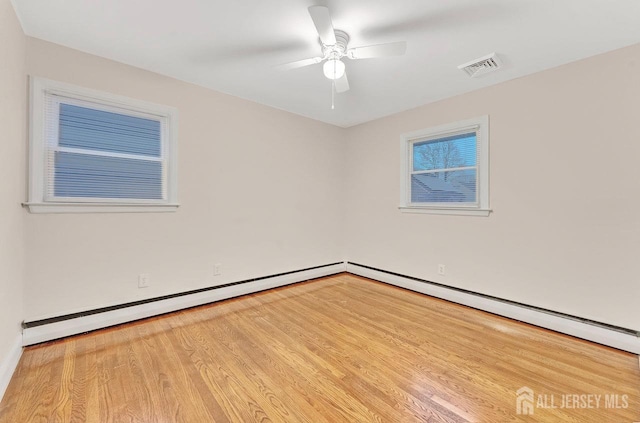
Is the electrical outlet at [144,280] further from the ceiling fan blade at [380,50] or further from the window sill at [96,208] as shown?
the ceiling fan blade at [380,50]

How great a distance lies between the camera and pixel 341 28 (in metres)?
2.04

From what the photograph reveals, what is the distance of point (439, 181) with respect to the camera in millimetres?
3574

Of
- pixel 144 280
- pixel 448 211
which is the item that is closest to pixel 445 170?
pixel 448 211

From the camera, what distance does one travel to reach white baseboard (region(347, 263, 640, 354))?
2.21 m

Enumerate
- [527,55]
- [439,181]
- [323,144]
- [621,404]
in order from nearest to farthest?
1. [621,404]
2. [527,55]
3. [439,181]
4. [323,144]

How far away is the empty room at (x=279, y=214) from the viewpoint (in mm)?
1729

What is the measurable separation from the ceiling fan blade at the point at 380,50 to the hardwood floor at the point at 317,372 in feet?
7.30

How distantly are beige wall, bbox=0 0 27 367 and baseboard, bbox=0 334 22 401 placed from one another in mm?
37

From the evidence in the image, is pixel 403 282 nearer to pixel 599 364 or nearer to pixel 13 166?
pixel 599 364

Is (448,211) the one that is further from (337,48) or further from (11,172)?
(11,172)

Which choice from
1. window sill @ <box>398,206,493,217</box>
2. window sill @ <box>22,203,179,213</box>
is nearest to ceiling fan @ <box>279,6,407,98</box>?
window sill @ <box>22,203,179,213</box>

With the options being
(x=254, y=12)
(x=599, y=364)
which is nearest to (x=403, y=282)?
(x=599, y=364)

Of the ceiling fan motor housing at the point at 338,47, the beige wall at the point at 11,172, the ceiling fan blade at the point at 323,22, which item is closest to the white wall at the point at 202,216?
the beige wall at the point at 11,172

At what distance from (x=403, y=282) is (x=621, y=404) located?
2.28 meters
